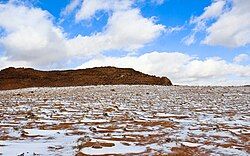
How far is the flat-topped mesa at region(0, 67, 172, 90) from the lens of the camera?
33.4m

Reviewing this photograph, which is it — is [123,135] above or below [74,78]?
below

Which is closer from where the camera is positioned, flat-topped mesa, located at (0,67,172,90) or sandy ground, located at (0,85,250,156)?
sandy ground, located at (0,85,250,156)

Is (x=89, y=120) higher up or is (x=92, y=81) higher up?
(x=92, y=81)

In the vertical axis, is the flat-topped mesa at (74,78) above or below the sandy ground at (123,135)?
above

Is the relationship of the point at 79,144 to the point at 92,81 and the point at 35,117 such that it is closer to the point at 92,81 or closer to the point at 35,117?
the point at 35,117

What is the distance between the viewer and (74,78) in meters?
34.3

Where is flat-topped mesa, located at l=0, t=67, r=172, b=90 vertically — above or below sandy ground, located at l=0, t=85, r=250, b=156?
above

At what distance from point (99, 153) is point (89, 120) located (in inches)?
148

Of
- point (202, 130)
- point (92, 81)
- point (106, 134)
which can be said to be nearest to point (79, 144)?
point (106, 134)

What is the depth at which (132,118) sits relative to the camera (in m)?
9.30

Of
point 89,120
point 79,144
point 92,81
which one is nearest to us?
point 79,144

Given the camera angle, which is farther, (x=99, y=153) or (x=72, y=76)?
(x=72, y=76)

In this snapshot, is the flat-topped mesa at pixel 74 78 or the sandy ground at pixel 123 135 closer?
the sandy ground at pixel 123 135

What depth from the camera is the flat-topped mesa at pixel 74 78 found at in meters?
33.4
